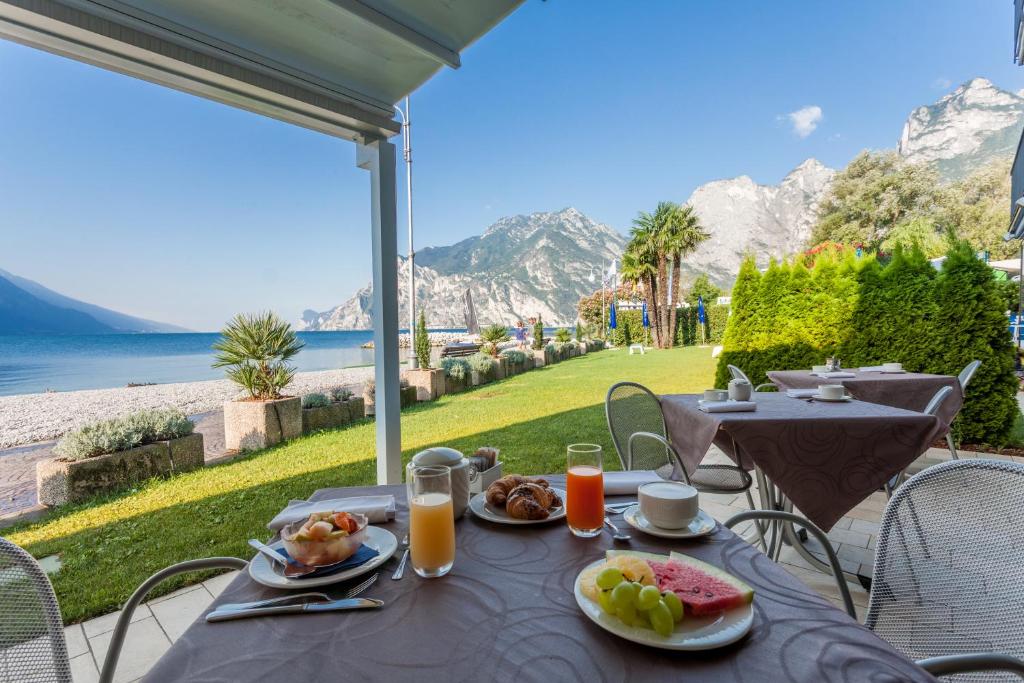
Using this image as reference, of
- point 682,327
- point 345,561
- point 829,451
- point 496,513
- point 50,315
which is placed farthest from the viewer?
point 50,315

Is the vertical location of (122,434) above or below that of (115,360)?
above

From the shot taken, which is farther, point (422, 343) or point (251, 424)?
point (422, 343)

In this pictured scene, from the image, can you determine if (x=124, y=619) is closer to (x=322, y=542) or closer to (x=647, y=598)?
(x=322, y=542)

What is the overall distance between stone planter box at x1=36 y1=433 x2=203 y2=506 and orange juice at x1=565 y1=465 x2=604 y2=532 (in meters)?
4.13

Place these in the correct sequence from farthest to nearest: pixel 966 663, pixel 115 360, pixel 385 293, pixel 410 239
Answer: pixel 115 360
pixel 410 239
pixel 385 293
pixel 966 663

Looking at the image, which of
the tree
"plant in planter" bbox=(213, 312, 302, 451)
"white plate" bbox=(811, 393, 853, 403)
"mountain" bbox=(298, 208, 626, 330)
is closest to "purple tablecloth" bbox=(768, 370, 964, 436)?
"white plate" bbox=(811, 393, 853, 403)

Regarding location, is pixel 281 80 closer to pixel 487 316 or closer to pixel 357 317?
pixel 357 317

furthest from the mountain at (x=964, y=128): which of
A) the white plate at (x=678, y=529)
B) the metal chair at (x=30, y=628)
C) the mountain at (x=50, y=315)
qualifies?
the mountain at (x=50, y=315)

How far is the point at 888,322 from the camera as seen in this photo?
4730 millimetres

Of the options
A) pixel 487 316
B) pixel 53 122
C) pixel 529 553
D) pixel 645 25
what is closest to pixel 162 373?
pixel 53 122

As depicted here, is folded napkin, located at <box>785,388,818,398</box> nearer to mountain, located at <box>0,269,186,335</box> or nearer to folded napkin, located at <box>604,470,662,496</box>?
folded napkin, located at <box>604,470,662,496</box>

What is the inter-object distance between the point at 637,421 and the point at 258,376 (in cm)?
426

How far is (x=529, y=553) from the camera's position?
0.85 m

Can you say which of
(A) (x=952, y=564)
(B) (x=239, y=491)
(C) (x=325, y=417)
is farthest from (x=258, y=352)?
(A) (x=952, y=564)
